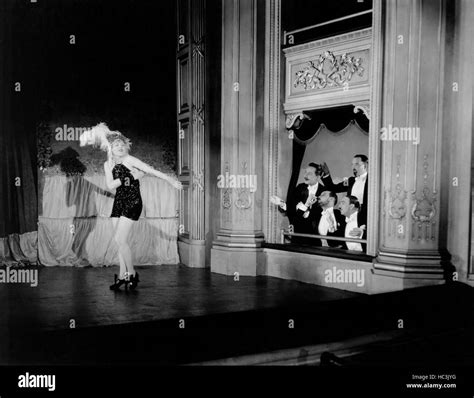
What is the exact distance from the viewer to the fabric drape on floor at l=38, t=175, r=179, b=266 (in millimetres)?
6484

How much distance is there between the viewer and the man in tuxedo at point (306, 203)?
5922 mm

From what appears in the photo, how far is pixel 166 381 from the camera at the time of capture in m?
3.32

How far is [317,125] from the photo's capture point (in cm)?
594

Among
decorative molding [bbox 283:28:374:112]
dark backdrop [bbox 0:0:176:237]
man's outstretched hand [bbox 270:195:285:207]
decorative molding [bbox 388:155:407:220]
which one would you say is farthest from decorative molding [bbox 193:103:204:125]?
decorative molding [bbox 388:155:407:220]

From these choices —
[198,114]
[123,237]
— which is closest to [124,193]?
[123,237]

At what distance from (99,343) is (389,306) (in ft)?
7.23

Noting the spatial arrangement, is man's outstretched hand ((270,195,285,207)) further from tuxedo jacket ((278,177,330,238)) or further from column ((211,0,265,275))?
column ((211,0,265,275))

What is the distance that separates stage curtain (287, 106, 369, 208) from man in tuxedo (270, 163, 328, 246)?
0.11 meters

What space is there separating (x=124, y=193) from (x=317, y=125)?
2242mm

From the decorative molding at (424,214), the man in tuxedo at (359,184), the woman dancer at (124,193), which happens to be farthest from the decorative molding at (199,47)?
the decorative molding at (424,214)

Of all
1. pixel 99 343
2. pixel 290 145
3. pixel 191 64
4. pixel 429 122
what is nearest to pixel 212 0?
pixel 191 64

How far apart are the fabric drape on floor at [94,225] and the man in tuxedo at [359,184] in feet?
7.80

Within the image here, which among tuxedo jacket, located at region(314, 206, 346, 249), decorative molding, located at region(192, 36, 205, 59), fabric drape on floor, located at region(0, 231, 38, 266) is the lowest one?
fabric drape on floor, located at region(0, 231, 38, 266)

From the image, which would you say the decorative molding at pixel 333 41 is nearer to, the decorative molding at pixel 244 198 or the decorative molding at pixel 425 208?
the decorative molding at pixel 244 198
